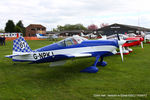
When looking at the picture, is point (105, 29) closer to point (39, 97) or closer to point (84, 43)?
point (84, 43)

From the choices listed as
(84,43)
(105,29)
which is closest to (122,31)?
(105,29)

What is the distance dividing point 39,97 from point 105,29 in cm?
4626

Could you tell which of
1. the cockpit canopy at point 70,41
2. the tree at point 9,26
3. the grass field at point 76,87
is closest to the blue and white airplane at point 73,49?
the cockpit canopy at point 70,41

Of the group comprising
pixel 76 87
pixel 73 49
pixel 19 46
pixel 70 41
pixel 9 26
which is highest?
pixel 9 26

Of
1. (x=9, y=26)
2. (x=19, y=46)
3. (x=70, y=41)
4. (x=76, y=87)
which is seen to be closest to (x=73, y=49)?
(x=70, y=41)

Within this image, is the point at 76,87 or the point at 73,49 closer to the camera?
the point at 76,87

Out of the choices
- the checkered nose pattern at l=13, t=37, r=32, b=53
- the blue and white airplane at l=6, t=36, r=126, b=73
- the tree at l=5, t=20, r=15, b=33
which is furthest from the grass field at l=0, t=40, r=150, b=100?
the tree at l=5, t=20, r=15, b=33

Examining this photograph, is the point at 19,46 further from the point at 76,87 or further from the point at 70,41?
the point at 76,87

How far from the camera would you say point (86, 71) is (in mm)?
6227

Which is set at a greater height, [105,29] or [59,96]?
[105,29]

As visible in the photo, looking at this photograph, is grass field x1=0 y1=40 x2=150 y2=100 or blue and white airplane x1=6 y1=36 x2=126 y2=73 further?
blue and white airplane x1=6 y1=36 x2=126 y2=73

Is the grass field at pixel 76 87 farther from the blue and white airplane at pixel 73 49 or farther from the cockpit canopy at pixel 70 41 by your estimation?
the cockpit canopy at pixel 70 41

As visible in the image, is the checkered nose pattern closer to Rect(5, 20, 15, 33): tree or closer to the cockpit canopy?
the cockpit canopy

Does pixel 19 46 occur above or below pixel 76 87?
above
